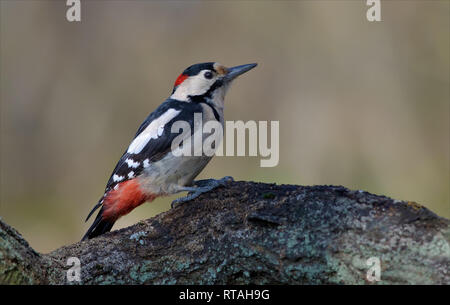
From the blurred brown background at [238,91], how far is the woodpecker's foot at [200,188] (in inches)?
81.6

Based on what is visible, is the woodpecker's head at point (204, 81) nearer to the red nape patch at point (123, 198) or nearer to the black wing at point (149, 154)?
the black wing at point (149, 154)

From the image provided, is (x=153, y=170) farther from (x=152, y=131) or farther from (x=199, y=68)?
(x=199, y=68)

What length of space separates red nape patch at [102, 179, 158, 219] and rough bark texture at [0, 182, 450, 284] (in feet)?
2.13

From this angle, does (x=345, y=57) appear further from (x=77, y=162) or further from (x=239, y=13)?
(x=77, y=162)

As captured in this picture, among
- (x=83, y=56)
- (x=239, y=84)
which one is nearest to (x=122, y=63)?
(x=83, y=56)

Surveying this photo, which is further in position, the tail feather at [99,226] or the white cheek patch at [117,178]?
the white cheek patch at [117,178]

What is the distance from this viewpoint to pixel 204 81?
11.7 feet

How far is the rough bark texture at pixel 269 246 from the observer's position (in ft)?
6.34

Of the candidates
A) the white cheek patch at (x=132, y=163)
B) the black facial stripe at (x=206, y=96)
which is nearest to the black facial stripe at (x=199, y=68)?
the black facial stripe at (x=206, y=96)

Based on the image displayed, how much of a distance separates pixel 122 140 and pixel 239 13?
208 cm

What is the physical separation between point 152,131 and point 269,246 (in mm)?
1446

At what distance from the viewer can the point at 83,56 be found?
19.5 ft

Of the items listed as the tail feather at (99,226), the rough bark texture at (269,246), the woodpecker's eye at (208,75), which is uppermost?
the woodpecker's eye at (208,75)

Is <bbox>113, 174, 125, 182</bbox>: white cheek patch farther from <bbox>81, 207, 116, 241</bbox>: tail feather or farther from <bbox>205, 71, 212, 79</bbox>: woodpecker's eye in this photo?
<bbox>205, 71, 212, 79</bbox>: woodpecker's eye
